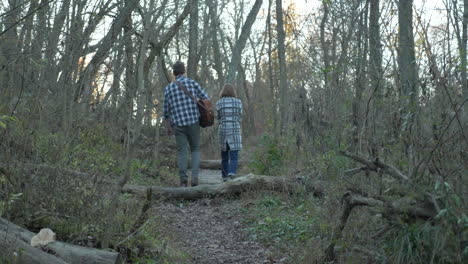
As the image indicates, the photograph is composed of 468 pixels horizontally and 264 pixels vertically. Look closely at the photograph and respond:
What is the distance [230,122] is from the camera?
→ 34.2ft

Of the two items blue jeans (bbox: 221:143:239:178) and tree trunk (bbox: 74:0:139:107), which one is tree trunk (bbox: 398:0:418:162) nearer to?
blue jeans (bbox: 221:143:239:178)

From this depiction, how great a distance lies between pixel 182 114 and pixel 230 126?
1.31 m

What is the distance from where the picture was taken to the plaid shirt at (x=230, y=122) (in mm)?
10336

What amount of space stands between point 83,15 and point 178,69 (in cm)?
216

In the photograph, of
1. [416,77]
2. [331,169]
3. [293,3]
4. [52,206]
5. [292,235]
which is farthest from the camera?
[293,3]

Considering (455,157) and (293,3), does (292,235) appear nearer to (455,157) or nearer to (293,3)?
(455,157)

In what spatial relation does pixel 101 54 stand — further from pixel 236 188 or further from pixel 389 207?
pixel 389 207

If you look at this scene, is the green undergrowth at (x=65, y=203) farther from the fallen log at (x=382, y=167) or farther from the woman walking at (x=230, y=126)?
the woman walking at (x=230, y=126)

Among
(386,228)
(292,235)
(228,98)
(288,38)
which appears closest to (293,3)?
(288,38)

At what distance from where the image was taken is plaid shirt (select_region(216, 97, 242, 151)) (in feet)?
33.9

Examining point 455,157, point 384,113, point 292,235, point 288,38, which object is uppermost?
point 288,38

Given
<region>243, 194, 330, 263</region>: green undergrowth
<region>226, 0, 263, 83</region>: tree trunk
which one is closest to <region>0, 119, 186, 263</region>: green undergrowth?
<region>243, 194, 330, 263</region>: green undergrowth

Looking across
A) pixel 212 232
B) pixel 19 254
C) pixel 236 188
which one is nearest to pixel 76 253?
pixel 19 254

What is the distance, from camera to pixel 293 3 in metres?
31.1
